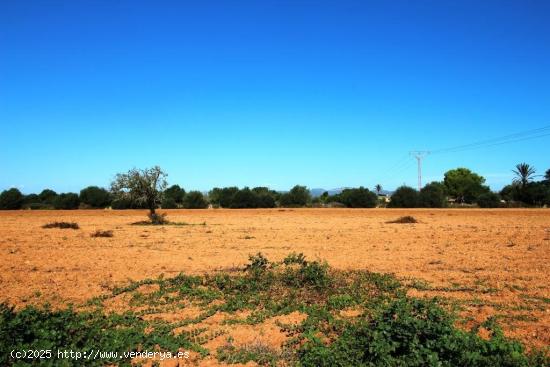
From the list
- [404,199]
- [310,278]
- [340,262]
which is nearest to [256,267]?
[310,278]

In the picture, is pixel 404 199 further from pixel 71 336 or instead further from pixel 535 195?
pixel 71 336

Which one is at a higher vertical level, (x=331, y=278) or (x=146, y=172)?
(x=146, y=172)

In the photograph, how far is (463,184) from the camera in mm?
90312

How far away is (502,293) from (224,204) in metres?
50.0

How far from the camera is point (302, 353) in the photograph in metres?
5.20

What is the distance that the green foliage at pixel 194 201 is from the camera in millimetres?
54156

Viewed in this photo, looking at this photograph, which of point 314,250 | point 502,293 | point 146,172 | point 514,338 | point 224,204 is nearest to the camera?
point 514,338

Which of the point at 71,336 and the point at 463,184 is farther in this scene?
the point at 463,184

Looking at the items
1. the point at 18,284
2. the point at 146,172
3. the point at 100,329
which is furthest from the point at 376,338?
the point at 146,172

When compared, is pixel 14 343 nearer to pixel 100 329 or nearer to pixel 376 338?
pixel 100 329

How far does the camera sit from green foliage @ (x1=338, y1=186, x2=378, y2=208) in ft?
178

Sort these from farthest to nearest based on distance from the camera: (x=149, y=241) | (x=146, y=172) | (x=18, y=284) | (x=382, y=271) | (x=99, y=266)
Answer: (x=146, y=172) < (x=149, y=241) < (x=99, y=266) < (x=382, y=271) < (x=18, y=284)

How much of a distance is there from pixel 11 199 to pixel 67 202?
19.1 ft

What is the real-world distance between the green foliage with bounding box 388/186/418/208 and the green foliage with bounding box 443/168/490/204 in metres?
34.4
